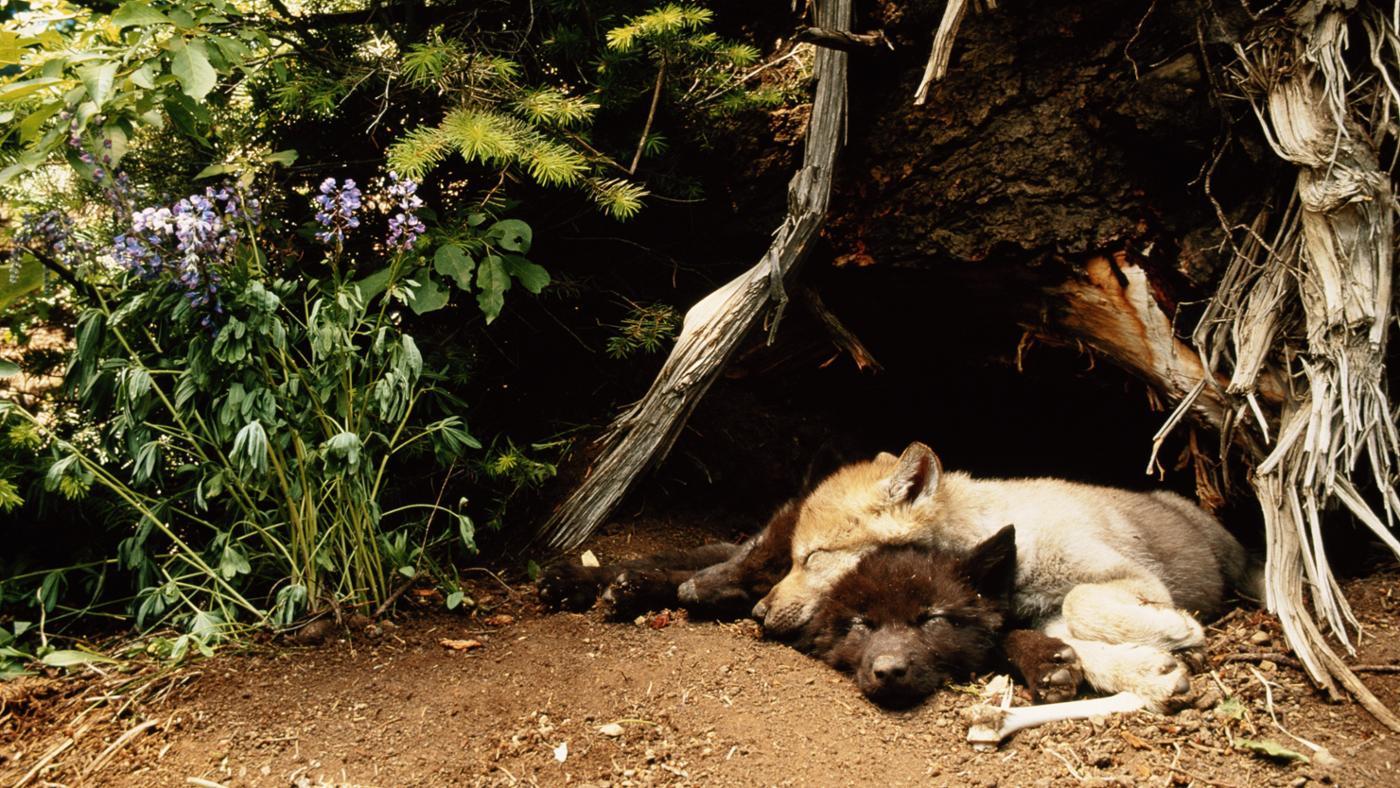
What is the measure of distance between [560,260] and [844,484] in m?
1.85

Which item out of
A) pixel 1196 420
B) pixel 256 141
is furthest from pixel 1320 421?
pixel 256 141

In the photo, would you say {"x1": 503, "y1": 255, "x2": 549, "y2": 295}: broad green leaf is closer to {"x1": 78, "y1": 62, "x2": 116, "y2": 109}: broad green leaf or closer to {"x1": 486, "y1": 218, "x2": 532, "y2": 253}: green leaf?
{"x1": 486, "y1": 218, "x2": 532, "y2": 253}: green leaf

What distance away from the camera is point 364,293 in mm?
3605

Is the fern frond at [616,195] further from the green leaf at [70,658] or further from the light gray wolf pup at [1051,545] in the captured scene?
the green leaf at [70,658]

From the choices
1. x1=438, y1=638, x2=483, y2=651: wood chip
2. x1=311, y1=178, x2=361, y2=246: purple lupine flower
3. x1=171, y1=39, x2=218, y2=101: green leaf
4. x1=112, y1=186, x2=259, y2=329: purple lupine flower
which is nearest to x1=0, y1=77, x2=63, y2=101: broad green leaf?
x1=171, y1=39, x2=218, y2=101: green leaf

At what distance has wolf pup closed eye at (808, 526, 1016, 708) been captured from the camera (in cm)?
329

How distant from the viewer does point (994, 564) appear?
11.5 ft

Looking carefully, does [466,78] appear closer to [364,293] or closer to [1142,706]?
[364,293]

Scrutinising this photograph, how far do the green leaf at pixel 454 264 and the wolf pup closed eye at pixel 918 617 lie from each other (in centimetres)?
190

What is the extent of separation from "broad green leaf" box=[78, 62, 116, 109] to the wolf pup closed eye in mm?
2913

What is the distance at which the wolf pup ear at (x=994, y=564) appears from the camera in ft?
11.4

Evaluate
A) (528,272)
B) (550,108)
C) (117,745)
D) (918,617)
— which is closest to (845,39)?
(550,108)

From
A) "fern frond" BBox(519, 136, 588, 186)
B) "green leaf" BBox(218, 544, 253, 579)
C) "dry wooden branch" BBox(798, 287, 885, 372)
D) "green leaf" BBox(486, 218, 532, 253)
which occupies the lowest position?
"green leaf" BBox(218, 544, 253, 579)

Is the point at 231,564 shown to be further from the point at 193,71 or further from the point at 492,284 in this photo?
the point at 193,71
